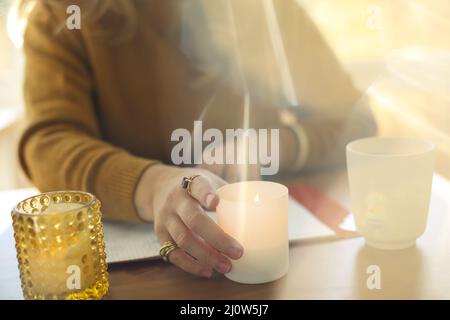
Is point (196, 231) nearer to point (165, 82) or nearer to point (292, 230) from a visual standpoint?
point (292, 230)

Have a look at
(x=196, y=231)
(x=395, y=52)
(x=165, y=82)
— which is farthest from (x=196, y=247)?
(x=395, y=52)

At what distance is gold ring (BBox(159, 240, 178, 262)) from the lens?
53 cm

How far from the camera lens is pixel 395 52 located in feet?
3.63

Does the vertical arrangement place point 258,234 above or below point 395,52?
below

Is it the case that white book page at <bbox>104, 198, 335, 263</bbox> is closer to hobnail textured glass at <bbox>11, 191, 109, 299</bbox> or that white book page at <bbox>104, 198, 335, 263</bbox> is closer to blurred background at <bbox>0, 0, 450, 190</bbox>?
hobnail textured glass at <bbox>11, 191, 109, 299</bbox>

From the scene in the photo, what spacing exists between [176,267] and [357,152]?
0.76 feet

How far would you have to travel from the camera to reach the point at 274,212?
19.1 inches

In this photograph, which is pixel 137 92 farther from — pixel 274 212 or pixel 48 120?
pixel 274 212

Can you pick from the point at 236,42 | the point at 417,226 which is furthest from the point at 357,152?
the point at 236,42

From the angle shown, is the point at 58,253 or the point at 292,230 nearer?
the point at 58,253

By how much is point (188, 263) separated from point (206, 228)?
0.14ft

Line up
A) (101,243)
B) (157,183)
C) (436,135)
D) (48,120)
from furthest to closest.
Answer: (436,135) < (48,120) < (157,183) < (101,243)

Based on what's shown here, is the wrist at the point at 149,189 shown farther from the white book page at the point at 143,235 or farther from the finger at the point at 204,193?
the finger at the point at 204,193

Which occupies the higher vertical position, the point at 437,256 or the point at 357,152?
the point at 357,152
